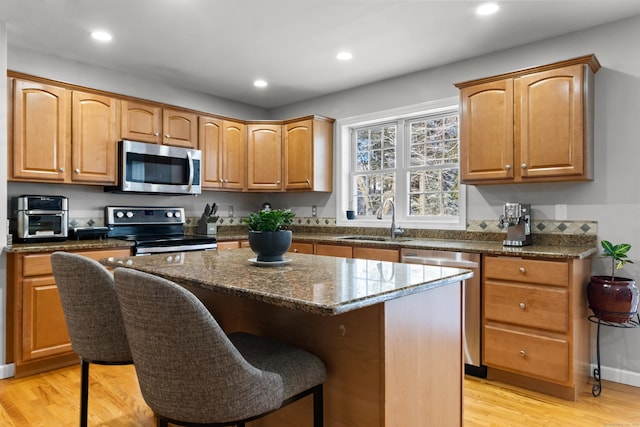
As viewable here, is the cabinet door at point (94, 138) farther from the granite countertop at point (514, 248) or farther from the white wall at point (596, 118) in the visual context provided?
the granite countertop at point (514, 248)

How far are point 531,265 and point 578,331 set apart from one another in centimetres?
49

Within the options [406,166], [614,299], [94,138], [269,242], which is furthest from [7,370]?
[614,299]

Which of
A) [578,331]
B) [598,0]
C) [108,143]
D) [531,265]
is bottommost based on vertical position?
[578,331]

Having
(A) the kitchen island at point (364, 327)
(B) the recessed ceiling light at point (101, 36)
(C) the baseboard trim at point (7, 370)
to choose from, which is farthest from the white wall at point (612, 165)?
(C) the baseboard trim at point (7, 370)

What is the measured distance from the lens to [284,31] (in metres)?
3.06

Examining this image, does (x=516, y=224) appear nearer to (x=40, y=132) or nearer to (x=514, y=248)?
(x=514, y=248)

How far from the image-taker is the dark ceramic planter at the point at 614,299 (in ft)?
8.21

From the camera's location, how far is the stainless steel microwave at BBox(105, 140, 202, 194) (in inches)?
144

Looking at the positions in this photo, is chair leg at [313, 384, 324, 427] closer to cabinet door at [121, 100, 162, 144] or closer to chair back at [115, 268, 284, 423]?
chair back at [115, 268, 284, 423]

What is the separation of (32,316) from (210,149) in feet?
7.34

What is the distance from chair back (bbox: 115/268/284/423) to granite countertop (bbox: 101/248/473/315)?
0.72 feet

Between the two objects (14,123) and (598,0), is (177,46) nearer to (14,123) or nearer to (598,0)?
(14,123)

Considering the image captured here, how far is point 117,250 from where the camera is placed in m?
3.24

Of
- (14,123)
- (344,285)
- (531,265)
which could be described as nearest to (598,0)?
(531,265)
